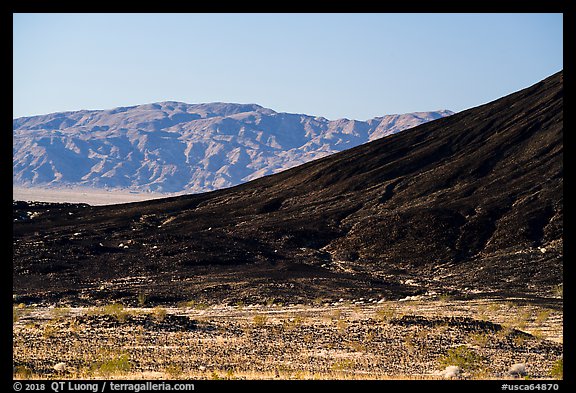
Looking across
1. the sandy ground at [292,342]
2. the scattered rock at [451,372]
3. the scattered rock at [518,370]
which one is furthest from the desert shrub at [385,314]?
the scattered rock at [451,372]

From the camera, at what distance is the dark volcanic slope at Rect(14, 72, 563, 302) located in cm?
6900

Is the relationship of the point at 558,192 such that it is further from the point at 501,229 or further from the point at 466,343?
the point at 466,343

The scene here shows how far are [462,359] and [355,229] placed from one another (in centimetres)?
5946

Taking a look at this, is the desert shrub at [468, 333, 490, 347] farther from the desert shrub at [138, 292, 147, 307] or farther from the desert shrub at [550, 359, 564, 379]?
the desert shrub at [138, 292, 147, 307]

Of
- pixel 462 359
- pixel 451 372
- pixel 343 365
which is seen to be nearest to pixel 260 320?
pixel 343 365

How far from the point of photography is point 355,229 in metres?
89.8

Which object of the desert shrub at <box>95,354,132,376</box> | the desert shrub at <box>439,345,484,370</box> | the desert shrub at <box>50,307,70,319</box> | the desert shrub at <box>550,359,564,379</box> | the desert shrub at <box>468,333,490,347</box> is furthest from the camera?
the desert shrub at <box>50,307,70,319</box>

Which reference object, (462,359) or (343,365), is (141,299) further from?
(462,359)

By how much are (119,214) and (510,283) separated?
57.2 m

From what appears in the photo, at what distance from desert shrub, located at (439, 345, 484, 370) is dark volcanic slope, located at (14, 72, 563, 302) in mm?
27414

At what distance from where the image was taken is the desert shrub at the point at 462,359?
30.0 m

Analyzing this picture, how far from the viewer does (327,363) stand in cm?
3053

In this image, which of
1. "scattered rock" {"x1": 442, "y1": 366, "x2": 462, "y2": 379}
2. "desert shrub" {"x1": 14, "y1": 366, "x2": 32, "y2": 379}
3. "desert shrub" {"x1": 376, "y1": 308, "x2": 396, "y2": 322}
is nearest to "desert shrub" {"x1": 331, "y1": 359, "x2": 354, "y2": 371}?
"scattered rock" {"x1": 442, "y1": 366, "x2": 462, "y2": 379}
